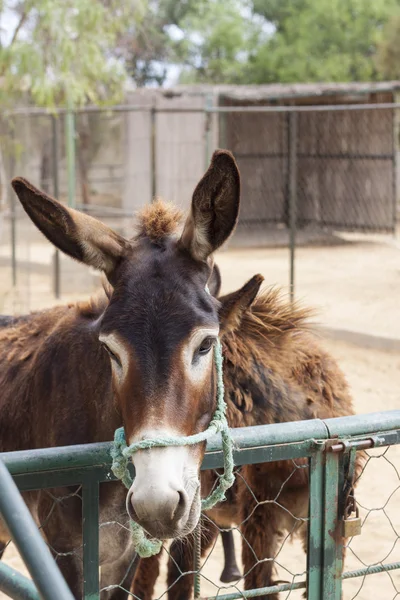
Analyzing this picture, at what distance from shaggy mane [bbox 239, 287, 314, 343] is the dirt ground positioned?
7.2 inches

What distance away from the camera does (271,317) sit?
12.0ft

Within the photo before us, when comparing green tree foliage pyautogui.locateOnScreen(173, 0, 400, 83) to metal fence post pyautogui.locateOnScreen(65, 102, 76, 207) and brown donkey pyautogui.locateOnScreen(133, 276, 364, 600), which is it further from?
brown donkey pyautogui.locateOnScreen(133, 276, 364, 600)

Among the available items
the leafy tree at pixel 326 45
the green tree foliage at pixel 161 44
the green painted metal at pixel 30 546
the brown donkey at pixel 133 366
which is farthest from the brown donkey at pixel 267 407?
the green tree foliage at pixel 161 44

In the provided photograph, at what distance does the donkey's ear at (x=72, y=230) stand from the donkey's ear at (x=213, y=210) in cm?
23

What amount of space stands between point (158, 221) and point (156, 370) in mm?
670

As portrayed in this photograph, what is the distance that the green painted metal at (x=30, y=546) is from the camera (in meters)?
1.30

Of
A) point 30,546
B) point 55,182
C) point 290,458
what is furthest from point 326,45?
point 30,546

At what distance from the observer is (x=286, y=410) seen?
11.7 ft

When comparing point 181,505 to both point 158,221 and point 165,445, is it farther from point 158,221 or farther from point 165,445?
point 158,221

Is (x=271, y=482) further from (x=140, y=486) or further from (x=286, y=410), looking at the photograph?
(x=140, y=486)

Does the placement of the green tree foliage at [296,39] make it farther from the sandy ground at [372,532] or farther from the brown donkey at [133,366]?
the brown donkey at [133,366]

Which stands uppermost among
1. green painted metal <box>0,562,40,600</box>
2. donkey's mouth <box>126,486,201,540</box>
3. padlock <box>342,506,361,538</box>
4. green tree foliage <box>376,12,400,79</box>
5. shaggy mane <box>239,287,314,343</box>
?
green tree foliage <box>376,12,400,79</box>

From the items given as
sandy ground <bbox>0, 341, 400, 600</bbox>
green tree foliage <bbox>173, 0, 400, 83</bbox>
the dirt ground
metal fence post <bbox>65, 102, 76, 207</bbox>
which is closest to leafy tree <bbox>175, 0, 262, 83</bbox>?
green tree foliage <bbox>173, 0, 400, 83</bbox>

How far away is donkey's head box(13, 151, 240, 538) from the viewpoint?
202 centimetres
